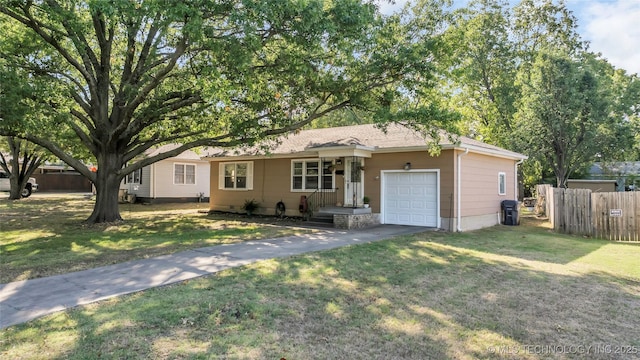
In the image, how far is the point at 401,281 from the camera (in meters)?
6.04

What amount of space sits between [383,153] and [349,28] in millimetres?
5701

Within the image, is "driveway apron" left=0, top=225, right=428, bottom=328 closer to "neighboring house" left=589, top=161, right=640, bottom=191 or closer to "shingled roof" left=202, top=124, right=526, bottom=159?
"shingled roof" left=202, top=124, right=526, bottom=159

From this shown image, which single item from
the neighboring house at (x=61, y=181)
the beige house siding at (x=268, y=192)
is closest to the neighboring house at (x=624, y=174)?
the beige house siding at (x=268, y=192)

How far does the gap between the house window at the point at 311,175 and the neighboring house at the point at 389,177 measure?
0.04m

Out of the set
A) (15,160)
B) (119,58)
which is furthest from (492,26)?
(15,160)

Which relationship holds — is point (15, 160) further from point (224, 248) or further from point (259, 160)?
point (224, 248)

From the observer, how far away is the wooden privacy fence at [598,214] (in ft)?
38.2

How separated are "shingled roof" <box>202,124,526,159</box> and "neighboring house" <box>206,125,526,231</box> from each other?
4 cm

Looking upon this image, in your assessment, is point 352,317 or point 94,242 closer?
point 352,317

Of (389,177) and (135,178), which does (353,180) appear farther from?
(135,178)

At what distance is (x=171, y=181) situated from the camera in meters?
24.2

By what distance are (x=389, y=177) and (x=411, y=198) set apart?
1.12 meters

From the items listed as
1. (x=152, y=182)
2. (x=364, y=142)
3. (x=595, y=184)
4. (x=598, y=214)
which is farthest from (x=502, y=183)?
(x=152, y=182)

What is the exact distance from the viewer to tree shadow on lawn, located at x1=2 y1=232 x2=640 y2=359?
3574 mm
